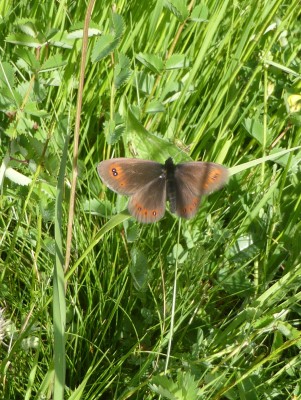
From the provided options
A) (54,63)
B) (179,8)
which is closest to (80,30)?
(54,63)

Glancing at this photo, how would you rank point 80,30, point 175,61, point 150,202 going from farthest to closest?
point 175,61 < point 80,30 < point 150,202

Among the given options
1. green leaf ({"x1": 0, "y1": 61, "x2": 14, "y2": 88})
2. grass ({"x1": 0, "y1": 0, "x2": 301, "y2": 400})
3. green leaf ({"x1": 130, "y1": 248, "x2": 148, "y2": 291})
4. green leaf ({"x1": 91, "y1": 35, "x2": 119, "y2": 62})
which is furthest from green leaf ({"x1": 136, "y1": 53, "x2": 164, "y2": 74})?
green leaf ({"x1": 130, "y1": 248, "x2": 148, "y2": 291})

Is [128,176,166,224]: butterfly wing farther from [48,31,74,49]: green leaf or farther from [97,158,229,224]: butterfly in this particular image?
[48,31,74,49]: green leaf

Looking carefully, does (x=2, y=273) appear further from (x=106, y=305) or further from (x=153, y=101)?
(x=153, y=101)

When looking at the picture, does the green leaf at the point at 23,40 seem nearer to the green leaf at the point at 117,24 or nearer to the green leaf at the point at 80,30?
the green leaf at the point at 80,30

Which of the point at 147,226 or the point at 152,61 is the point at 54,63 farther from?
the point at 147,226

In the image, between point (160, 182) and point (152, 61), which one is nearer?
point (160, 182)

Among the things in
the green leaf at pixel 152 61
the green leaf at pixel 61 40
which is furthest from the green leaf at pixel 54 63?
the green leaf at pixel 152 61
